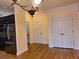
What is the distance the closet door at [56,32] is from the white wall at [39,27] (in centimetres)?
155

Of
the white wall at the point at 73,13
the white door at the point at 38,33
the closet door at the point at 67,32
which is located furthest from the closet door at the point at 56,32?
the white door at the point at 38,33

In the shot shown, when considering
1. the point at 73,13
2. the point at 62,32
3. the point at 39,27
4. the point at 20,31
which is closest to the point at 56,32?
the point at 62,32

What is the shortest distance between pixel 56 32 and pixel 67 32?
2.39ft

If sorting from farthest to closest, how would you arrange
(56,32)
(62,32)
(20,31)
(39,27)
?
(39,27) < (56,32) < (62,32) < (20,31)

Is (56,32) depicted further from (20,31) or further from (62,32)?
(20,31)

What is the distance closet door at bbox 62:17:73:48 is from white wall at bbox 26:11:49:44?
2.13m

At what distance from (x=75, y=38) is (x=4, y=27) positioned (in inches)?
175

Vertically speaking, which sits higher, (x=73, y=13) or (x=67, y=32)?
(x=73, y=13)

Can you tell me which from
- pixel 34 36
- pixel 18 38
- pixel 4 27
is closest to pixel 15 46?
pixel 18 38

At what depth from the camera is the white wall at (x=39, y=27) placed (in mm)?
8155

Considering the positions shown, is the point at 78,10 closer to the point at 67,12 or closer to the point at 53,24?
the point at 67,12

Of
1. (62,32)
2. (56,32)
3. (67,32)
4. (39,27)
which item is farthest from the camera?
(39,27)

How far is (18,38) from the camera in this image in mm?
5180

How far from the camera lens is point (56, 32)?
6.48 m
